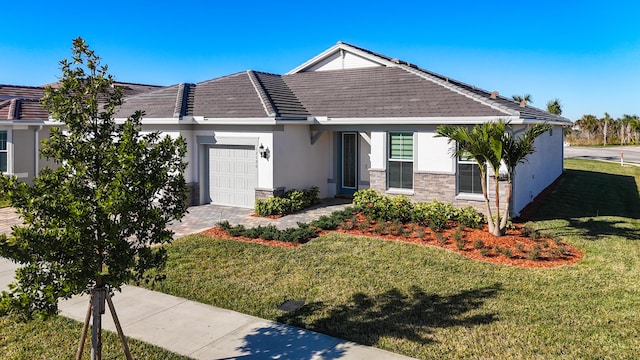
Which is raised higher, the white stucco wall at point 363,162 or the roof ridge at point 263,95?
the roof ridge at point 263,95

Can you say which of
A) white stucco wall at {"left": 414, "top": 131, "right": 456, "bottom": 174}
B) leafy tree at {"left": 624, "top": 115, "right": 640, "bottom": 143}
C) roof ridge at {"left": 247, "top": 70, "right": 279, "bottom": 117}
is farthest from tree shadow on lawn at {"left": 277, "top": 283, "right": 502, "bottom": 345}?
leafy tree at {"left": 624, "top": 115, "right": 640, "bottom": 143}

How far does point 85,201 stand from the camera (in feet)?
15.5

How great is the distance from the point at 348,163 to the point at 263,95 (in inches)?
170

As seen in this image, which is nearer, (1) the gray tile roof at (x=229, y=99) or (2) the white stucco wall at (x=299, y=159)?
(2) the white stucco wall at (x=299, y=159)

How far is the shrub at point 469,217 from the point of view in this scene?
13148 mm

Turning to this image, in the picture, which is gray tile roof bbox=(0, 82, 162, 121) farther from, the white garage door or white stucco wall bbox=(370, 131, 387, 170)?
white stucco wall bbox=(370, 131, 387, 170)

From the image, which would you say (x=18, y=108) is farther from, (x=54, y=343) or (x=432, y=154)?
(x=432, y=154)

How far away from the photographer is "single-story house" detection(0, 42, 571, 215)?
14711 millimetres

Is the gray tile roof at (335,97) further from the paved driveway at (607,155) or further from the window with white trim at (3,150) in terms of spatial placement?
the paved driveway at (607,155)

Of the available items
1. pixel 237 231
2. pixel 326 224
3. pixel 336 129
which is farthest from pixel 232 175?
pixel 326 224

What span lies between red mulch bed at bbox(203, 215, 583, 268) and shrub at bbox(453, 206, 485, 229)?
302 mm

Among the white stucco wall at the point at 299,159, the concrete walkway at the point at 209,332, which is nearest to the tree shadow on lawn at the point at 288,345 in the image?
the concrete walkway at the point at 209,332

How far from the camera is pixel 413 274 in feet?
30.4

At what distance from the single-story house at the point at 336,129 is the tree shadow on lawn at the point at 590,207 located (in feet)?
2.55
